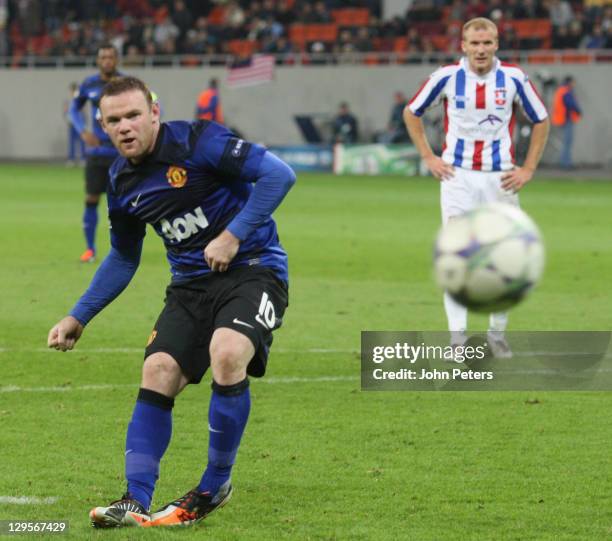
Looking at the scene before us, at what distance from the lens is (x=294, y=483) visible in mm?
5625

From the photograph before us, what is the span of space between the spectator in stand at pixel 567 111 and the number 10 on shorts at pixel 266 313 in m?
26.6

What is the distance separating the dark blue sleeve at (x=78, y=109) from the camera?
13.9 meters

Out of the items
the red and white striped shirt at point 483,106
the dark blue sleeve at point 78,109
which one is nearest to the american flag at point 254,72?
the dark blue sleeve at point 78,109

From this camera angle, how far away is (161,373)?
511 centimetres

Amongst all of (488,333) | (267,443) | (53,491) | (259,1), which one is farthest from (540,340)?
(259,1)

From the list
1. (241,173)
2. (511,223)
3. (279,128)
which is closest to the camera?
(511,223)

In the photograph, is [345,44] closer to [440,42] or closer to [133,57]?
[440,42]

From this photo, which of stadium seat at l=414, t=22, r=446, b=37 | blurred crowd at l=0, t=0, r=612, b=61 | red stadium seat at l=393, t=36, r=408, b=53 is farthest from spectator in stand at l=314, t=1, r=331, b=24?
stadium seat at l=414, t=22, r=446, b=37

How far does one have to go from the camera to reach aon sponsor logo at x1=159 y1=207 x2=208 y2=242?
5332 millimetres

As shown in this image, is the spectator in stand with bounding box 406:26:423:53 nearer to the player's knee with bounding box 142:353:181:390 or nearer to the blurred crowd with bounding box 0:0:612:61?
the blurred crowd with bounding box 0:0:612:61

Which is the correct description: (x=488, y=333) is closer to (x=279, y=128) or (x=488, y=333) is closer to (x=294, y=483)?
(x=294, y=483)

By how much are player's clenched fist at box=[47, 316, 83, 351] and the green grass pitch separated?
62 centimetres

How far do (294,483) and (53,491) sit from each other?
3.39 ft

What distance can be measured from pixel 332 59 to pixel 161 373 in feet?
106
